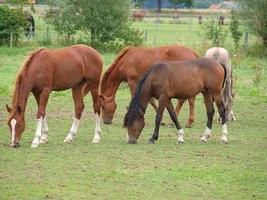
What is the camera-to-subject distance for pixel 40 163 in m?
11.9

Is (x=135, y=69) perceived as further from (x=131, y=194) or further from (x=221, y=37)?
(x=221, y=37)

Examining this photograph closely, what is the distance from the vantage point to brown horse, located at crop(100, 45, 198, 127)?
54.7 feet

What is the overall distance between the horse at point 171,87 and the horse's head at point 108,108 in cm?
237

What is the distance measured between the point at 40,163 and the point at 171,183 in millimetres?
2400

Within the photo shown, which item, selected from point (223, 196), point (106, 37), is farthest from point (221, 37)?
point (223, 196)

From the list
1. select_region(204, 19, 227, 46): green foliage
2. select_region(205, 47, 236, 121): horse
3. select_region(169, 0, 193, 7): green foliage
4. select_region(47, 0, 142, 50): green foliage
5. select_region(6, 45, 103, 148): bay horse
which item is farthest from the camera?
select_region(169, 0, 193, 7): green foliage

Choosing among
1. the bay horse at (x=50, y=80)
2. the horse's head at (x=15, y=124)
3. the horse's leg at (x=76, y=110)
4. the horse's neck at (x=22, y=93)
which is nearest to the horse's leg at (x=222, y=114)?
the bay horse at (x=50, y=80)

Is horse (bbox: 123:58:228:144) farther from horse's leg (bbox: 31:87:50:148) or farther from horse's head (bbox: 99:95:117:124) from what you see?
horse's head (bbox: 99:95:117:124)

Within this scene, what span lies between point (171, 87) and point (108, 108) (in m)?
2.71

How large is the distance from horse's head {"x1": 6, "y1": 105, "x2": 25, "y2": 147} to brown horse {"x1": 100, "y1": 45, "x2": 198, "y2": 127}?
3.47m

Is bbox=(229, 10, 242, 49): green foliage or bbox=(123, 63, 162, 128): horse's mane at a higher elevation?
bbox=(123, 63, 162, 128): horse's mane

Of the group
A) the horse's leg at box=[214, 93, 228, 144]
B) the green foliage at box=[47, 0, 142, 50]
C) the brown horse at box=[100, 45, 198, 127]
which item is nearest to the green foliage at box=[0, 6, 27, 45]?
the green foliage at box=[47, 0, 142, 50]

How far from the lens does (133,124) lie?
46.6 feet

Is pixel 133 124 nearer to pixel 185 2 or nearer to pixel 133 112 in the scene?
pixel 133 112
